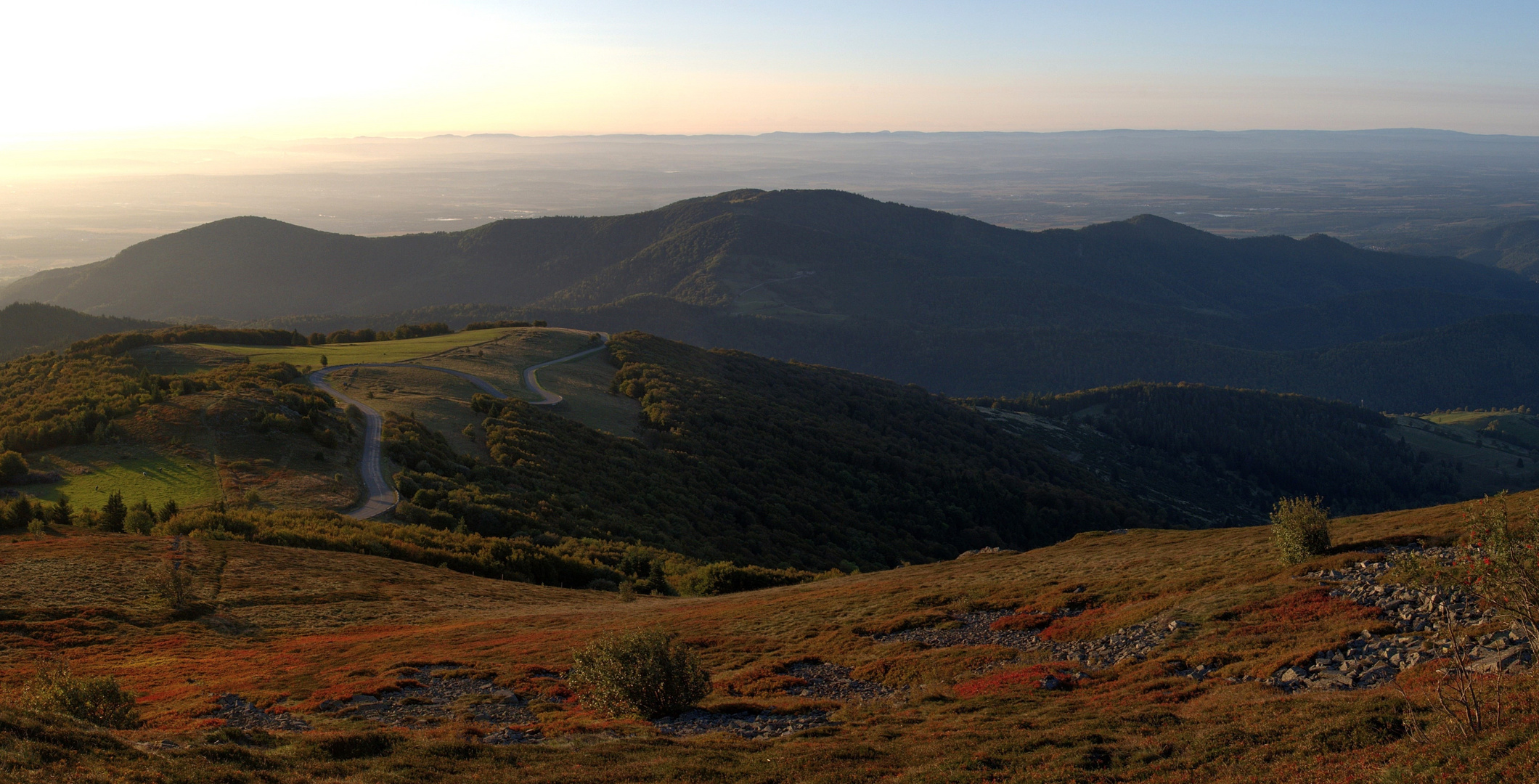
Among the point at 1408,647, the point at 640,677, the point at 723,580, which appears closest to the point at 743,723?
the point at 640,677

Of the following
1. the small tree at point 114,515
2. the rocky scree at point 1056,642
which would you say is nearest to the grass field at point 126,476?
the small tree at point 114,515

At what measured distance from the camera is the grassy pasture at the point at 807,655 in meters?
10.1

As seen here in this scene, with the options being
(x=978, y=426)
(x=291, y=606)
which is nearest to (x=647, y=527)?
(x=291, y=606)

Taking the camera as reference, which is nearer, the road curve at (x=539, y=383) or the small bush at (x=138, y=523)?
the small bush at (x=138, y=523)

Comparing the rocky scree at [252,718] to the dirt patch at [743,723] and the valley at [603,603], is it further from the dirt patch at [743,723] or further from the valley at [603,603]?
the dirt patch at [743,723]

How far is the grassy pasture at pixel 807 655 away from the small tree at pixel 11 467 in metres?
7.46

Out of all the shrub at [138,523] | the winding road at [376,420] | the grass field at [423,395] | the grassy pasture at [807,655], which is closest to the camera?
the grassy pasture at [807,655]

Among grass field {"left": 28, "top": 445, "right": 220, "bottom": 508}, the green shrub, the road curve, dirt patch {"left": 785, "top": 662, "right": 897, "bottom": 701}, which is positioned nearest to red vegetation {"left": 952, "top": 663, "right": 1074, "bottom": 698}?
dirt patch {"left": 785, "top": 662, "right": 897, "bottom": 701}

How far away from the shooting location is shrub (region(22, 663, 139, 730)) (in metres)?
12.1

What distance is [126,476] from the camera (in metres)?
30.6

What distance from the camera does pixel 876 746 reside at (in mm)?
11938

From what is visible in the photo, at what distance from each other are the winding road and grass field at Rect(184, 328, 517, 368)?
2.45 metres

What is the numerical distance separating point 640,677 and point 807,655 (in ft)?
17.5

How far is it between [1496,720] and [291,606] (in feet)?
80.0
